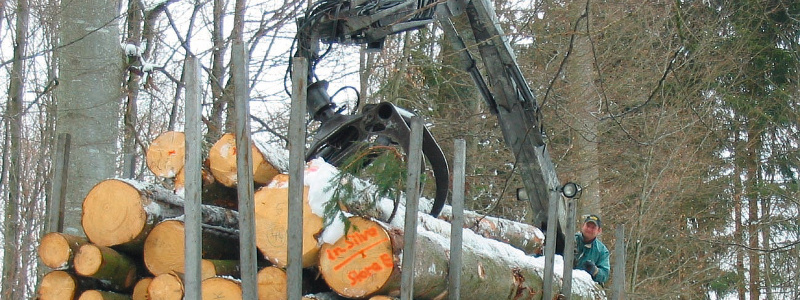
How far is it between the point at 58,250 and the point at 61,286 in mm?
201

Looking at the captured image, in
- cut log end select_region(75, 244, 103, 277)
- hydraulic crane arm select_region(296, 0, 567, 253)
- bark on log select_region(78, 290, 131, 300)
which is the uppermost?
hydraulic crane arm select_region(296, 0, 567, 253)

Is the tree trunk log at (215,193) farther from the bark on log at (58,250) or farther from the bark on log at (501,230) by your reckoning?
the bark on log at (501,230)

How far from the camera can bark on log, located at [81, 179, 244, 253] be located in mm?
4801

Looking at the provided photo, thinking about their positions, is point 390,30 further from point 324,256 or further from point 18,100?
point 18,100

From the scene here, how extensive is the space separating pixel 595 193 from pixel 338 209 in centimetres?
1043

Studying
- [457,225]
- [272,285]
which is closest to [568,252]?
[457,225]

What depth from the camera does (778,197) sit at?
1812 centimetres

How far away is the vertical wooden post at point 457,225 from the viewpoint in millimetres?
4398

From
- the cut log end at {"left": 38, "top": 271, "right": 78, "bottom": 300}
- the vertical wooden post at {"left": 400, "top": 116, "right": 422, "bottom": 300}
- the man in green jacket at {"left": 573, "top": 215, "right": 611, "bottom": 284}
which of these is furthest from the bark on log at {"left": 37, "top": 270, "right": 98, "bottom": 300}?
the man in green jacket at {"left": 573, "top": 215, "right": 611, "bottom": 284}

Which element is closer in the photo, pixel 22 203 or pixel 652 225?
pixel 652 225

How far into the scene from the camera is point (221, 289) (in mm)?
4535

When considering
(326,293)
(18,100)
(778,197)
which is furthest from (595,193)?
(326,293)

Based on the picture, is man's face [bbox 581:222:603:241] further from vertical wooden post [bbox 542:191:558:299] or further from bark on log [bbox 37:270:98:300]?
bark on log [bbox 37:270:98:300]

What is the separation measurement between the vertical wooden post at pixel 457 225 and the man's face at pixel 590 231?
361 centimetres
